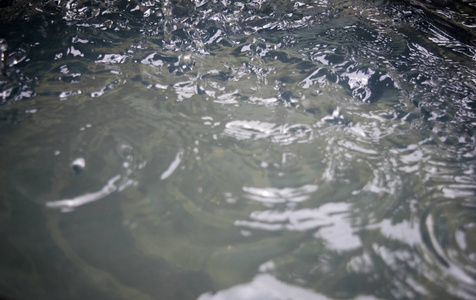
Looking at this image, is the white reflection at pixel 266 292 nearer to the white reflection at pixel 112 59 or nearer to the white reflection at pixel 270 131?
the white reflection at pixel 270 131

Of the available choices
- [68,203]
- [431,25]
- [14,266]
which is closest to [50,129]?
[68,203]

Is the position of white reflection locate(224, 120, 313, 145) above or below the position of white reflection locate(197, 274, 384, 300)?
above

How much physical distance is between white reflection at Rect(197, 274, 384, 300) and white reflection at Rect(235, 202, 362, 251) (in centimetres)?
→ 22

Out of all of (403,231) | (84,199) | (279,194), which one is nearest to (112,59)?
(84,199)

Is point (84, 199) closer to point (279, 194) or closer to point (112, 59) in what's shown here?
point (279, 194)

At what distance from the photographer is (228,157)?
155cm

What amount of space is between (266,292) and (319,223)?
382mm

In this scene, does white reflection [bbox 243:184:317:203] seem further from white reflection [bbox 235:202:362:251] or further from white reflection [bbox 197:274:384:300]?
white reflection [bbox 197:274:384:300]

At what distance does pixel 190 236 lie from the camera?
1220 mm

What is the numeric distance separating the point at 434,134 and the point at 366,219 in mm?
839

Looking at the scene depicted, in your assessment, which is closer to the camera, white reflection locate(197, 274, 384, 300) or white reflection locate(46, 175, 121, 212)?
white reflection locate(197, 274, 384, 300)

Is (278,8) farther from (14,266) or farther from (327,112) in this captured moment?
(14,266)

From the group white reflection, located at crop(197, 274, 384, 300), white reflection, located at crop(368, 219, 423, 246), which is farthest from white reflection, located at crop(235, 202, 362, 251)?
white reflection, located at crop(197, 274, 384, 300)

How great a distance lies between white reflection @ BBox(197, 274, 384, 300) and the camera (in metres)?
1.05
